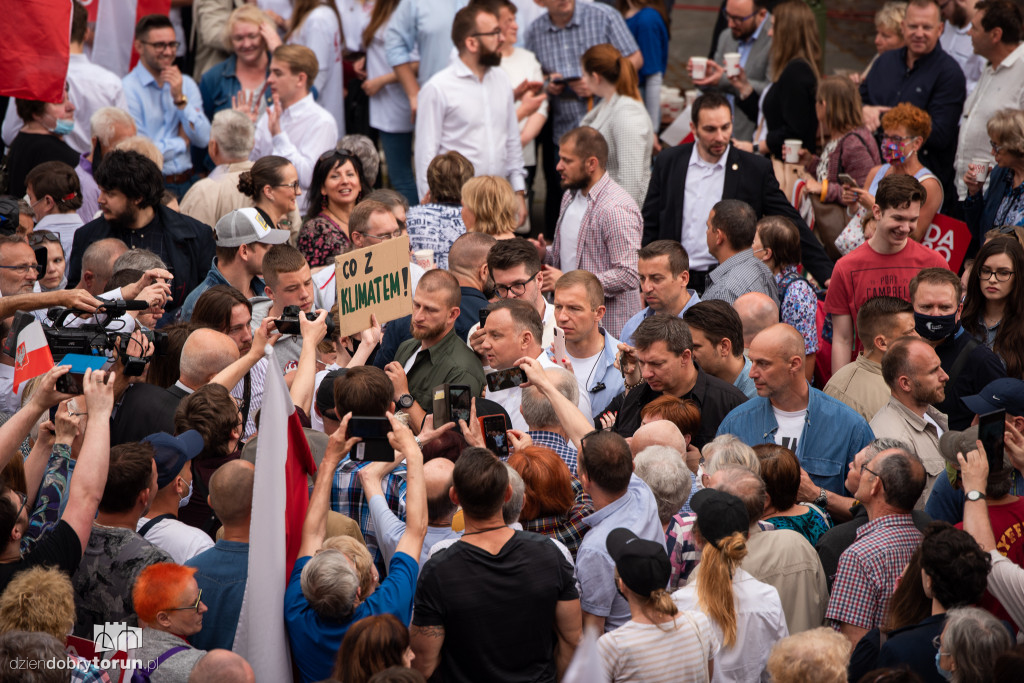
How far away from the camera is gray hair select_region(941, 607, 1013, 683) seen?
3727 millimetres

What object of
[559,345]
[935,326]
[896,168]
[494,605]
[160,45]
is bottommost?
[559,345]

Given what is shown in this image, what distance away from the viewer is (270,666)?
4.04 metres

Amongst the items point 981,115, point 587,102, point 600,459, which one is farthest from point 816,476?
point 587,102

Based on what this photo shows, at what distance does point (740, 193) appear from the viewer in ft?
27.0

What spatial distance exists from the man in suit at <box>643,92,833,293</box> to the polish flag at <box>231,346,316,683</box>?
476cm

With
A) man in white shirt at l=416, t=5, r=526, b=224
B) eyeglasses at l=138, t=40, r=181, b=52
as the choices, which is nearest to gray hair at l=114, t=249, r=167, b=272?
man in white shirt at l=416, t=5, r=526, b=224

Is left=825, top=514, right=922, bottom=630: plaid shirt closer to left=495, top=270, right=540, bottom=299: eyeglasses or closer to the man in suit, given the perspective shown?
left=495, top=270, right=540, bottom=299: eyeglasses

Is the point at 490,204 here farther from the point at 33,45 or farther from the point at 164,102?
the point at 164,102

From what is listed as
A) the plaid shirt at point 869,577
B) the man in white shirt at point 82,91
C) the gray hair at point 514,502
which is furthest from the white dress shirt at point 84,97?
the plaid shirt at point 869,577

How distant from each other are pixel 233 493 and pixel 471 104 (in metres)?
5.55

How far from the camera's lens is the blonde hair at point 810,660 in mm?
3768

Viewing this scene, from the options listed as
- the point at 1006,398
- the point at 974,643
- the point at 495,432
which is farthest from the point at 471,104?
the point at 974,643

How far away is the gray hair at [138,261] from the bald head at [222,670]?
3407 mm

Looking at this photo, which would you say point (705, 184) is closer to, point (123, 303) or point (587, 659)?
point (123, 303)
